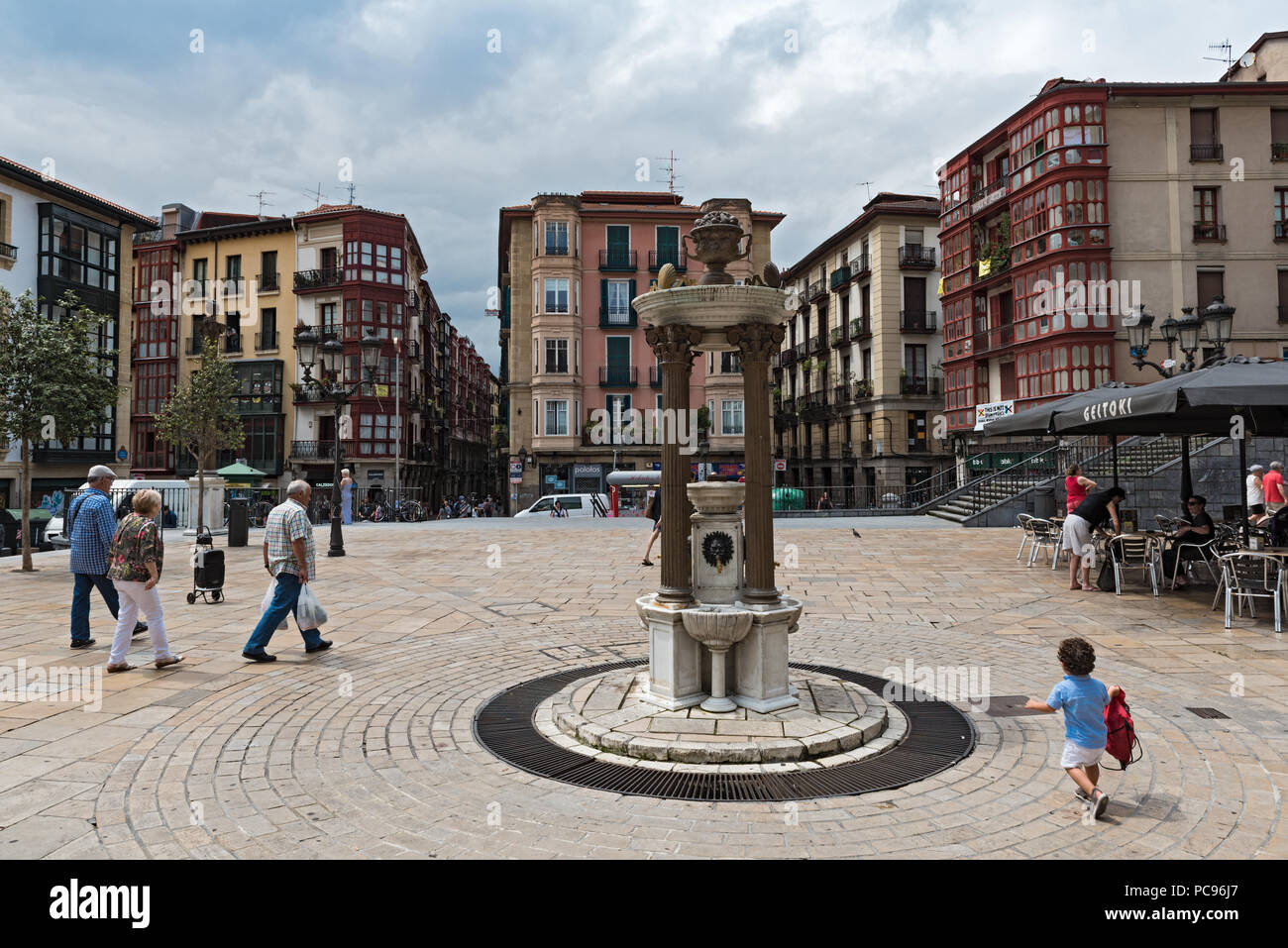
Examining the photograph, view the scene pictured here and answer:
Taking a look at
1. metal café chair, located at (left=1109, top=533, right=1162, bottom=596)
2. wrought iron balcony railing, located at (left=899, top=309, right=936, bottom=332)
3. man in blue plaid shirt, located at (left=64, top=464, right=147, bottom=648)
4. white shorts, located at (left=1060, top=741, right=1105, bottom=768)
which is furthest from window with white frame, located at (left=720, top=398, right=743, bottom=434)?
white shorts, located at (left=1060, top=741, right=1105, bottom=768)

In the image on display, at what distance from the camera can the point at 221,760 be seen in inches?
181

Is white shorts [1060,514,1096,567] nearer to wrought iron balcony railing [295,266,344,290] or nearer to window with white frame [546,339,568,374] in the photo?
window with white frame [546,339,568,374]

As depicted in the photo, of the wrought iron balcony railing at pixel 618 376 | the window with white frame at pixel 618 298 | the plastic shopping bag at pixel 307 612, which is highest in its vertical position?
the window with white frame at pixel 618 298

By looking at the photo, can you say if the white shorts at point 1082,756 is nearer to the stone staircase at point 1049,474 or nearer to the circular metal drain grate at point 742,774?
the circular metal drain grate at point 742,774

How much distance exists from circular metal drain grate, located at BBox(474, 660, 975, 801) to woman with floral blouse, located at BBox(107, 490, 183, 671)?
334 cm

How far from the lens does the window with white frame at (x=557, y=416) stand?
130 feet

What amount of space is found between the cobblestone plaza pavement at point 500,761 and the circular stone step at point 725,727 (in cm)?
58

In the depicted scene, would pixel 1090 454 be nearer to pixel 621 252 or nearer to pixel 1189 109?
pixel 1189 109

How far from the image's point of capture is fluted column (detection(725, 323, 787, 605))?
556cm

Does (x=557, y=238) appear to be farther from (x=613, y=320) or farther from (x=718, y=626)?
(x=718, y=626)

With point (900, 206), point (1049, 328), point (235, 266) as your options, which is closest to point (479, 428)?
point (235, 266)

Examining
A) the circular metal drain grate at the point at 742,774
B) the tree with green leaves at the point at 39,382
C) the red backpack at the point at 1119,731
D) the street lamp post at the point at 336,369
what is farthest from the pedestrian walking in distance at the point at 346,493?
the red backpack at the point at 1119,731

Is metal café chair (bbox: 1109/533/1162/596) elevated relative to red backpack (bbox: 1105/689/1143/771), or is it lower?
elevated
